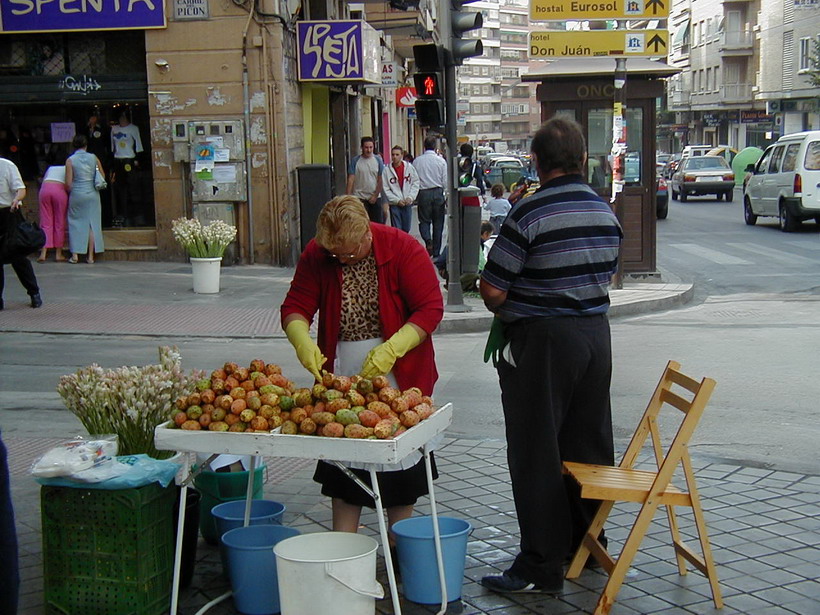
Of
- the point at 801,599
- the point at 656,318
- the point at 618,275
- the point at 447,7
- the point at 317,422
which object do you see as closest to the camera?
the point at 317,422

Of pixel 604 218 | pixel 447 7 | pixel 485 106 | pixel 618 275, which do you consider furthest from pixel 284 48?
pixel 485 106

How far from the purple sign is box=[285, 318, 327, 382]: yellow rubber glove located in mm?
12446

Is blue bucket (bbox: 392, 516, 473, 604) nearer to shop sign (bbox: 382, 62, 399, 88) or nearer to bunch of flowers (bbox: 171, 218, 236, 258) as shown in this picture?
bunch of flowers (bbox: 171, 218, 236, 258)

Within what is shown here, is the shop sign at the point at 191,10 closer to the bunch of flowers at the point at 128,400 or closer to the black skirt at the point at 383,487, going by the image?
the bunch of flowers at the point at 128,400

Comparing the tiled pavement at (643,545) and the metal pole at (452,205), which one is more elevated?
the metal pole at (452,205)

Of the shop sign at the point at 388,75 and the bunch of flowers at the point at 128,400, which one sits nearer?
the bunch of flowers at the point at 128,400

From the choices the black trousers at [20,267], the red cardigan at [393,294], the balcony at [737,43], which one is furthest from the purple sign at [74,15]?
the balcony at [737,43]

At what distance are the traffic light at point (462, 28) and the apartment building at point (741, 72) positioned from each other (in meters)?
35.0

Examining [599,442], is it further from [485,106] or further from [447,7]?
[485,106]

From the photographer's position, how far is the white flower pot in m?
13.3

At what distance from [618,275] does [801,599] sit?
10098 mm

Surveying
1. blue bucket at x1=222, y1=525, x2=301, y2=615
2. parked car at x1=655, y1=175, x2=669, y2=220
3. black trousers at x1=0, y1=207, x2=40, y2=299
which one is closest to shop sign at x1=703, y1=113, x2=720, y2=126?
parked car at x1=655, y1=175, x2=669, y2=220

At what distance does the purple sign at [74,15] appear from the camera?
1588 cm

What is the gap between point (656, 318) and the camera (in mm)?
12625
